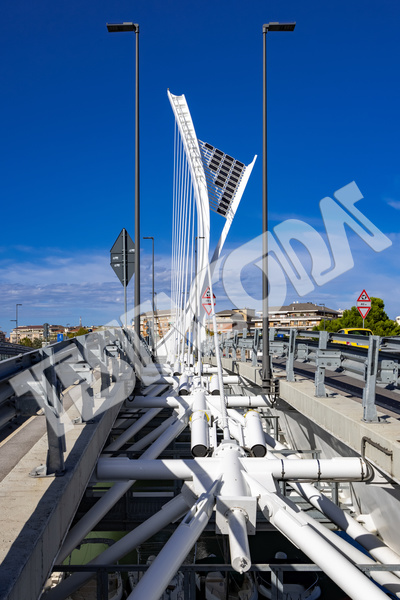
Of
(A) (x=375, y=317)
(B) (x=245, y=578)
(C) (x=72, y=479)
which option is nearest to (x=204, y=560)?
(B) (x=245, y=578)

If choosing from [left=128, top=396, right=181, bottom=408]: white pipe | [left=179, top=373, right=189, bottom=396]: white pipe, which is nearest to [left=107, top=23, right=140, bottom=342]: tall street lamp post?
[left=179, top=373, right=189, bottom=396]: white pipe

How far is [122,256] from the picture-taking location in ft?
37.4

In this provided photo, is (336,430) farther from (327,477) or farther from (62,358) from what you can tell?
(62,358)

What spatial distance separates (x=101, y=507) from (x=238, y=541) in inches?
111

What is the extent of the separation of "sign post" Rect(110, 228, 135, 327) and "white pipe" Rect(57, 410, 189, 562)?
3.37 m

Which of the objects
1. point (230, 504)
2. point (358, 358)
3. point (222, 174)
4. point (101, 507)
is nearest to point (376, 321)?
point (222, 174)

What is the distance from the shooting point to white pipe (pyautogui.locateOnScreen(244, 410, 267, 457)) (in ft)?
23.4

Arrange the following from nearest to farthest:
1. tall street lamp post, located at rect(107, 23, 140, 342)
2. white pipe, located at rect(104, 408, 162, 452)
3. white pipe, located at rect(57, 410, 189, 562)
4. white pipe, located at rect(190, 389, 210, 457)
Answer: white pipe, located at rect(57, 410, 189, 562)
white pipe, located at rect(190, 389, 210, 457)
white pipe, located at rect(104, 408, 162, 452)
tall street lamp post, located at rect(107, 23, 140, 342)

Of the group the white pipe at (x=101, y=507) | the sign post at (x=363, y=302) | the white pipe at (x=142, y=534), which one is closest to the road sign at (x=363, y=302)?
the sign post at (x=363, y=302)

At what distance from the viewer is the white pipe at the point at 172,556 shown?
3475mm

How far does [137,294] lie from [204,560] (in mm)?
6350

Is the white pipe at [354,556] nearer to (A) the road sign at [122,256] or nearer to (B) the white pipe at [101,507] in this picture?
(B) the white pipe at [101,507]

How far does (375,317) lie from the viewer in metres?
57.0

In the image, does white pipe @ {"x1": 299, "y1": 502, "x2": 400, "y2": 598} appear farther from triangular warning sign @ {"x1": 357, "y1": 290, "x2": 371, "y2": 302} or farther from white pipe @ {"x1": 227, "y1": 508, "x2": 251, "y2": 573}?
triangular warning sign @ {"x1": 357, "y1": 290, "x2": 371, "y2": 302}
